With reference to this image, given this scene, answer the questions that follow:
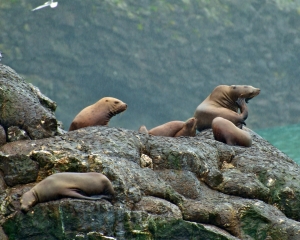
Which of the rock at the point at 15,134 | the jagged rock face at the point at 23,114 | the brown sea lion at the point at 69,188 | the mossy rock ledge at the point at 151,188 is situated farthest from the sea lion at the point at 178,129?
the brown sea lion at the point at 69,188

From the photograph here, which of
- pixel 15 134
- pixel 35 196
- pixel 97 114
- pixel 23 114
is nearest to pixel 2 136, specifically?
pixel 15 134

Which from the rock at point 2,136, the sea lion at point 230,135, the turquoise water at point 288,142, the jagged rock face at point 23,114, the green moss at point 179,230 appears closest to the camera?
the green moss at point 179,230

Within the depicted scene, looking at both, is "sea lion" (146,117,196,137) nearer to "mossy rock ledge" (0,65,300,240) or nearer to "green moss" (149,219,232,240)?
"mossy rock ledge" (0,65,300,240)

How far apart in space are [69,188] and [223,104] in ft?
15.4

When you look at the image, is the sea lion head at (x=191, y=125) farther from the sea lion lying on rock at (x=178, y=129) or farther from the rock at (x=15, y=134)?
the rock at (x=15, y=134)

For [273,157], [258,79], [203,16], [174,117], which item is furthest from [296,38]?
[273,157]

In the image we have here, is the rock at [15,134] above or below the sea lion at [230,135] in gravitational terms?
below

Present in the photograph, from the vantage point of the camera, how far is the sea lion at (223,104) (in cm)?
920

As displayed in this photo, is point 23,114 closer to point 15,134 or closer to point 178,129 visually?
point 15,134

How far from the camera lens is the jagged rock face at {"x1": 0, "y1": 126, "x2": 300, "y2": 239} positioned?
5.27 meters

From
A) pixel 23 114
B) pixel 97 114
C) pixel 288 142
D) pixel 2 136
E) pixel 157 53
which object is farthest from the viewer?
pixel 157 53

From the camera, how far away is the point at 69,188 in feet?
17.8

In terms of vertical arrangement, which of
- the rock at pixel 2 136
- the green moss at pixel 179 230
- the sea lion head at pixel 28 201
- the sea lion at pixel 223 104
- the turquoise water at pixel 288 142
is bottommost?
the sea lion head at pixel 28 201

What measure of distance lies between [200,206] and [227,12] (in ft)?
168
